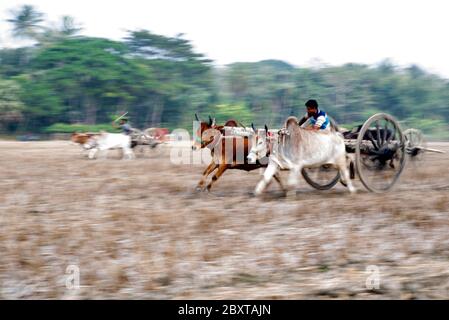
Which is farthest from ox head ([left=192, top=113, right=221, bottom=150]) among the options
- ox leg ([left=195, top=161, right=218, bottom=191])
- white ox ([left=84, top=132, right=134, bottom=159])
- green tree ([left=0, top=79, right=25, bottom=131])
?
green tree ([left=0, top=79, right=25, bottom=131])

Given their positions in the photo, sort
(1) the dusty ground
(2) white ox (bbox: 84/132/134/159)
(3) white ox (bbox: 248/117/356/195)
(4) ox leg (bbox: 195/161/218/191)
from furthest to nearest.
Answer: (2) white ox (bbox: 84/132/134/159) → (4) ox leg (bbox: 195/161/218/191) → (3) white ox (bbox: 248/117/356/195) → (1) the dusty ground

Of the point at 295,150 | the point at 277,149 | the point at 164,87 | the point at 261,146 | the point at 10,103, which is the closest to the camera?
the point at 295,150

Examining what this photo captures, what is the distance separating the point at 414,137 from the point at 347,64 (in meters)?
39.6

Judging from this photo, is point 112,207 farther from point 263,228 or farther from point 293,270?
point 293,270

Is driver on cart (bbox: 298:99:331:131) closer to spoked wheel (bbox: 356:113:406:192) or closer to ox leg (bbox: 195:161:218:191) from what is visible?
spoked wheel (bbox: 356:113:406:192)

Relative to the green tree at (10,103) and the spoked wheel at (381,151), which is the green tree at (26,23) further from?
the spoked wheel at (381,151)

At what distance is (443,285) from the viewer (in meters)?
4.26

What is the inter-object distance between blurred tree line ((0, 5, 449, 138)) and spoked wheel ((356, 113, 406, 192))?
104 ft

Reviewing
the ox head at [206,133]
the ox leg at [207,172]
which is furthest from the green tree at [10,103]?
the ox head at [206,133]

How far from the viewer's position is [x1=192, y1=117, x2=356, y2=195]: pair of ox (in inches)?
330

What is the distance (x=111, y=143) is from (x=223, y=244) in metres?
13.8

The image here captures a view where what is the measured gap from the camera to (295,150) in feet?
27.5

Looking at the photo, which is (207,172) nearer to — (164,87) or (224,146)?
(224,146)

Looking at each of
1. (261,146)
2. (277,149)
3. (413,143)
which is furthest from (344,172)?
(413,143)
